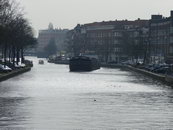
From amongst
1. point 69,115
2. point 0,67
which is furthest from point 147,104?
point 0,67

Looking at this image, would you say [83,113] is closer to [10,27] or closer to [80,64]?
[10,27]

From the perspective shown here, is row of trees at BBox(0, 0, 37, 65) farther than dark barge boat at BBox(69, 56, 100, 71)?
No

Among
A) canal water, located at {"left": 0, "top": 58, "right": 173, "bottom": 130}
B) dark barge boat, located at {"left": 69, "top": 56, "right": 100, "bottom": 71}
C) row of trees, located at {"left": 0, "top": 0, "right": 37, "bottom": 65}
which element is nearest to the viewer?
canal water, located at {"left": 0, "top": 58, "right": 173, "bottom": 130}

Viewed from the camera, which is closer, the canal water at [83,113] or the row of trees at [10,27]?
the canal water at [83,113]

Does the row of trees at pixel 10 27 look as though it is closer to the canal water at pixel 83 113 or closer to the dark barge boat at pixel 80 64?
the dark barge boat at pixel 80 64

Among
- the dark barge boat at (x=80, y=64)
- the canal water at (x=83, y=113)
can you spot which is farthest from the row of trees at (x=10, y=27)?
the canal water at (x=83, y=113)

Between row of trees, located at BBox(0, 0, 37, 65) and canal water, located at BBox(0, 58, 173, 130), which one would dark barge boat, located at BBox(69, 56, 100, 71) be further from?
canal water, located at BBox(0, 58, 173, 130)

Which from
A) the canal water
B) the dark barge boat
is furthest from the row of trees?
the canal water

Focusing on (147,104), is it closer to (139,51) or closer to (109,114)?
(109,114)

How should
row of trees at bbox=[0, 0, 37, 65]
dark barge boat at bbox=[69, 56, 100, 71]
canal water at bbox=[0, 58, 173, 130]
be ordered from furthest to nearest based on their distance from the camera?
dark barge boat at bbox=[69, 56, 100, 71] < row of trees at bbox=[0, 0, 37, 65] < canal water at bbox=[0, 58, 173, 130]

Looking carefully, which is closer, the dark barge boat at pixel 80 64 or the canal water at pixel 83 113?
the canal water at pixel 83 113

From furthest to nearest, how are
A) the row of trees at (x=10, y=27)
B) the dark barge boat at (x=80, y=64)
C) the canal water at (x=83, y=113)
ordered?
the dark barge boat at (x=80, y=64) < the row of trees at (x=10, y=27) < the canal water at (x=83, y=113)

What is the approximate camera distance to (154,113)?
39094 mm

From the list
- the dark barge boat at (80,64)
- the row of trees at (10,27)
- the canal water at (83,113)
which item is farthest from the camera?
the dark barge boat at (80,64)
